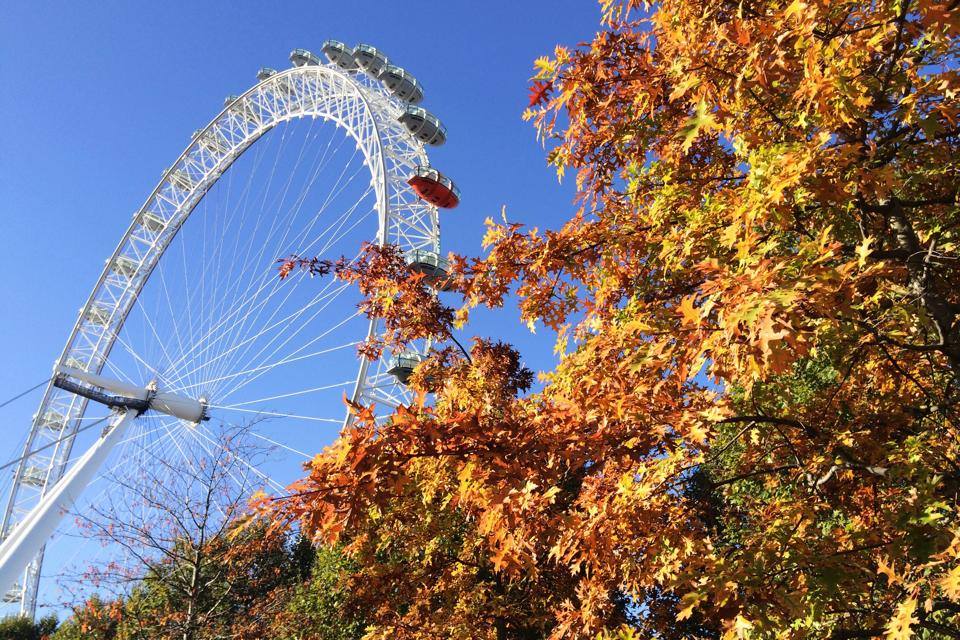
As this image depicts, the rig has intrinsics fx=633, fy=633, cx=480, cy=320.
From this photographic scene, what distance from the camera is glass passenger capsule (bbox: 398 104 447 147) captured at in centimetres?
2402

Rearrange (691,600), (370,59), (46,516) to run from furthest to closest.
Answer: (370,59)
(46,516)
(691,600)

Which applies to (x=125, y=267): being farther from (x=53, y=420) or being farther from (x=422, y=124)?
(x=422, y=124)

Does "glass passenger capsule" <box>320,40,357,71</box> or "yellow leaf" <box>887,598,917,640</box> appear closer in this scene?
"yellow leaf" <box>887,598,917,640</box>

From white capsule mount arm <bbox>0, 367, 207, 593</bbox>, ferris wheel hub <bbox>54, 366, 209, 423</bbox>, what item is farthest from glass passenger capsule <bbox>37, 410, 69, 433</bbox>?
ferris wheel hub <bbox>54, 366, 209, 423</bbox>

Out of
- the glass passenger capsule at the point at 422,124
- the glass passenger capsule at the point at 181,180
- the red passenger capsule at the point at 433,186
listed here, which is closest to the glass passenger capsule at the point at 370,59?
the glass passenger capsule at the point at 422,124

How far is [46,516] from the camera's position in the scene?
1630 centimetres

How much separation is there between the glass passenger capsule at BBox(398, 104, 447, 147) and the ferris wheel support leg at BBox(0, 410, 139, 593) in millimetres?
14800

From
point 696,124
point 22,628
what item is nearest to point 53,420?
point 22,628

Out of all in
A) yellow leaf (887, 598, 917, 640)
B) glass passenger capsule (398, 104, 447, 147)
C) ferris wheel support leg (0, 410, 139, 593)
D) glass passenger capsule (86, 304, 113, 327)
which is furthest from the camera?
glass passenger capsule (86, 304, 113, 327)

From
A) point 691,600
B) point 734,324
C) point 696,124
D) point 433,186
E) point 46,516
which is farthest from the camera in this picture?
point 433,186

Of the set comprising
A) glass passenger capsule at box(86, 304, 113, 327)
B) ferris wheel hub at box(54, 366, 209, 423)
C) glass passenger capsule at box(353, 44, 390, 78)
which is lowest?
ferris wheel hub at box(54, 366, 209, 423)

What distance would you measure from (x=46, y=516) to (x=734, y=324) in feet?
63.3

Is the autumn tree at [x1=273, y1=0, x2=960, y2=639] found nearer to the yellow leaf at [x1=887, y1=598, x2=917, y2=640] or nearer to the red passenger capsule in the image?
the yellow leaf at [x1=887, y1=598, x2=917, y2=640]

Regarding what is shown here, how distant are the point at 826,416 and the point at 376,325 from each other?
12.7 meters
